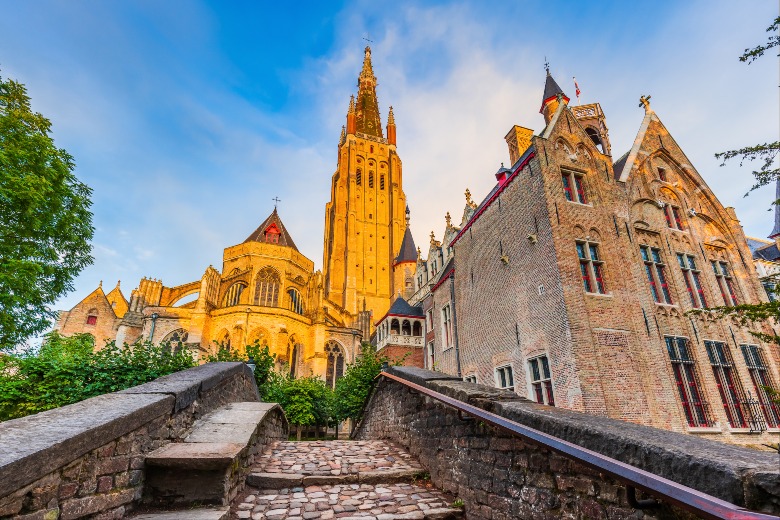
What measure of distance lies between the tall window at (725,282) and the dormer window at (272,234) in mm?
29599

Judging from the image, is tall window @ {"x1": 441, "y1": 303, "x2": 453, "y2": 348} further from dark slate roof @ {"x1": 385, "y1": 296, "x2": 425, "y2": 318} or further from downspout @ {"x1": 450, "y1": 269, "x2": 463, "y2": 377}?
dark slate roof @ {"x1": 385, "y1": 296, "x2": 425, "y2": 318}

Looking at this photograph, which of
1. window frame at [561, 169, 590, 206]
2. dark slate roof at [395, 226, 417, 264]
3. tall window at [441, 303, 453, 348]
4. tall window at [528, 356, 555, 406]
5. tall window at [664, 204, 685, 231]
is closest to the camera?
tall window at [528, 356, 555, 406]

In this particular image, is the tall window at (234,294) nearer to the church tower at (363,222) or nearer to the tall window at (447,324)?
the church tower at (363,222)

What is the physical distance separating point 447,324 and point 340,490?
15.0 meters

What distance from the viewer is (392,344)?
75.6ft

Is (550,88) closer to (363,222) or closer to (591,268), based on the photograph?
(591,268)

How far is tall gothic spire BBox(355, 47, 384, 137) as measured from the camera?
59.2m

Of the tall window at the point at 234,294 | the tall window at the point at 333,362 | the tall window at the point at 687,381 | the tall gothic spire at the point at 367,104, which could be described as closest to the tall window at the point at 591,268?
the tall window at the point at 687,381

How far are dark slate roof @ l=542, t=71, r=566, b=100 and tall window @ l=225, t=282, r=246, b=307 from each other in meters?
23.6

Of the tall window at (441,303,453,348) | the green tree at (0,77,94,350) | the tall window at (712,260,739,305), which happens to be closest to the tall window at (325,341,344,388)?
the tall window at (441,303,453,348)

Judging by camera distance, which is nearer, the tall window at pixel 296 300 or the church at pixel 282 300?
the church at pixel 282 300

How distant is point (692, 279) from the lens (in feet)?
46.0

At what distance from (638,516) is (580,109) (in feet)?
67.3

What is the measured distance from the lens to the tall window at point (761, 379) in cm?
1226
